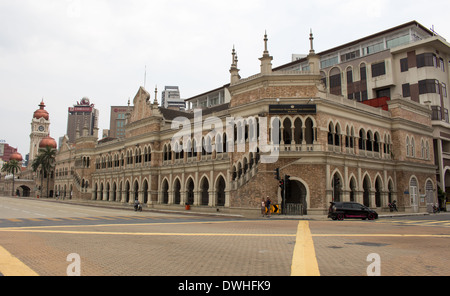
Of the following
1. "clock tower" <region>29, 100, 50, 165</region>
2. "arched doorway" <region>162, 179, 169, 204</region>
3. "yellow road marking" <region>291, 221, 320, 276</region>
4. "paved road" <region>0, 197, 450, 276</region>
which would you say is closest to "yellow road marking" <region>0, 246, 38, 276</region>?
"paved road" <region>0, 197, 450, 276</region>

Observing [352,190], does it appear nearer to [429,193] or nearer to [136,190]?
[429,193]

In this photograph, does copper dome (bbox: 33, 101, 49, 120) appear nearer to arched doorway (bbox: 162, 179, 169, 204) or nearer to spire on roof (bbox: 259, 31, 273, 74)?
arched doorway (bbox: 162, 179, 169, 204)

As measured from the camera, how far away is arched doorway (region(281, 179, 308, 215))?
28.4m

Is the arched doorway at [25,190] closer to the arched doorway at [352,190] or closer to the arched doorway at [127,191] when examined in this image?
the arched doorway at [127,191]

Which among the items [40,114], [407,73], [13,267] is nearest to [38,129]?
[40,114]

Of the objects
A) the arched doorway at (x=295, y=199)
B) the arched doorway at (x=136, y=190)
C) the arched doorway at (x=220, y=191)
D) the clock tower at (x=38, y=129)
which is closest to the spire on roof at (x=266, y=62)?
the arched doorway at (x=295, y=199)

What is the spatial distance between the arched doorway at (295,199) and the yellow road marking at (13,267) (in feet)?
69.3

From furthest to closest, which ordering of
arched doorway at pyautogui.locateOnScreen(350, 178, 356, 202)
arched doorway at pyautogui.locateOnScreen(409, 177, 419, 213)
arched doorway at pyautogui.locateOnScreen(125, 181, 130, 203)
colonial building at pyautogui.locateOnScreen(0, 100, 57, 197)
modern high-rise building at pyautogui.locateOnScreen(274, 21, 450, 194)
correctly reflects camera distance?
colonial building at pyautogui.locateOnScreen(0, 100, 57, 197), arched doorway at pyautogui.locateOnScreen(125, 181, 130, 203), modern high-rise building at pyautogui.locateOnScreen(274, 21, 450, 194), arched doorway at pyautogui.locateOnScreen(409, 177, 419, 213), arched doorway at pyautogui.locateOnScreen(350, 178, 356, 202)

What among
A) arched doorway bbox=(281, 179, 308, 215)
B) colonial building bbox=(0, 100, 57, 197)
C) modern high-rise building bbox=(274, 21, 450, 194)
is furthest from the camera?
Result: colonial building bbox=(0, 100, 57, 197)

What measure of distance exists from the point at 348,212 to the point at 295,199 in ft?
22.9

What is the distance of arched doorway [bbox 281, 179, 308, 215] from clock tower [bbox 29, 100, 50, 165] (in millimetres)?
117271
